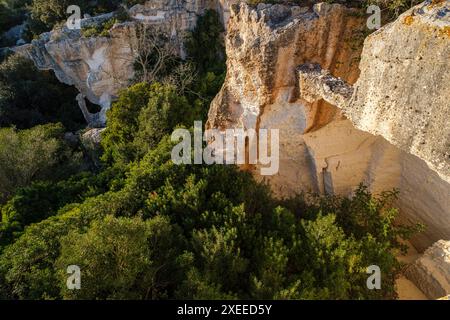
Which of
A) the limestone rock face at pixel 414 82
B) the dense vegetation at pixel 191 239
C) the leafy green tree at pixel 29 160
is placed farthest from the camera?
the leafy green tree at pixel 29 160

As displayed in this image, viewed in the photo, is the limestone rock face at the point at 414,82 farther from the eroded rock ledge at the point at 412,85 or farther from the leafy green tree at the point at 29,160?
the leafy green tree at the point at 29,160

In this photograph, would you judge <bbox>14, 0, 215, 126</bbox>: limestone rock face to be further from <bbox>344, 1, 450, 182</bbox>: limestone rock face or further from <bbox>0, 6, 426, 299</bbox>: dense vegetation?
<bbox>344, 1, 450, 182</bbox>: limestone rock face

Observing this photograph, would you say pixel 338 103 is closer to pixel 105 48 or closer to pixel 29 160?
pixel 29 160

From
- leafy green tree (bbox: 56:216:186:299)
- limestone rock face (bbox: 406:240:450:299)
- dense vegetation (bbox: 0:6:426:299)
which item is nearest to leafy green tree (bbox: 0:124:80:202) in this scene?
dense vegetation (bbox: 0:6:426:299)

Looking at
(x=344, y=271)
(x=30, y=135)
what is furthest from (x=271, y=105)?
(x=30, y=135)

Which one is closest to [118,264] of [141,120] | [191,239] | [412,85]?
[191,239]

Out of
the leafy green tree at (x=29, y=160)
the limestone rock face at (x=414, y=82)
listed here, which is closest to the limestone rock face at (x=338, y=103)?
the limestone rock face at (x=414, y=82)
